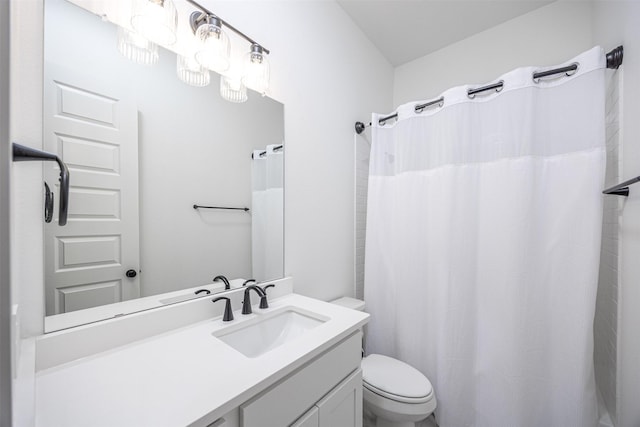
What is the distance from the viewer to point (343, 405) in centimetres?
100

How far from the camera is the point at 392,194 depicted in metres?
1.76

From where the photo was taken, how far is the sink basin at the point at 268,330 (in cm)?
104

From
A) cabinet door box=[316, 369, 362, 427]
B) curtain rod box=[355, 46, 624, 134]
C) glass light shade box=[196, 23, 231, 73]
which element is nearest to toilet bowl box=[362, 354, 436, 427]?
cabinet door box=[316, 369, 362, 427]

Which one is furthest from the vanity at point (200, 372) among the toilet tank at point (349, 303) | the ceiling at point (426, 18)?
the ceiling at point (426, 18)

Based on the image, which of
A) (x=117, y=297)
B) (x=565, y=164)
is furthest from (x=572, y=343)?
(x=117, y=297)

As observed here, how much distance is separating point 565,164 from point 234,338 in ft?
5.53

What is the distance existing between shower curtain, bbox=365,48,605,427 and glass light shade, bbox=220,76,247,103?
3.37 feet

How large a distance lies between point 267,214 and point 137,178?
587 millimetres

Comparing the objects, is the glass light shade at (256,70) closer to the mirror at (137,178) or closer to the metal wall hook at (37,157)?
the mirror at (137,178)

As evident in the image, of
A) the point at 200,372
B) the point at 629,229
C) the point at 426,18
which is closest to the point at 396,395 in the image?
the point at 200,372

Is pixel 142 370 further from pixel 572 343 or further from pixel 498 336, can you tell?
pixel 572 343

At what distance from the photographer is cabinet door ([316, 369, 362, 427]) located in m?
0.91

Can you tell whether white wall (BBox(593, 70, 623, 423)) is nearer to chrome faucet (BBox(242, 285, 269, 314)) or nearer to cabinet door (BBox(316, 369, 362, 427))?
cabinet door (BBox(316, 369, 362, 427))

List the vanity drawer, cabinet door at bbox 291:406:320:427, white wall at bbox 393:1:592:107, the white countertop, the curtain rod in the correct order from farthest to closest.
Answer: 1. white wall at bbox 393:1:592:107
2. the curtain rod
3. cabinet door at bbox 291:406:320:427
4. the vanity drawer
5. the white countertop
